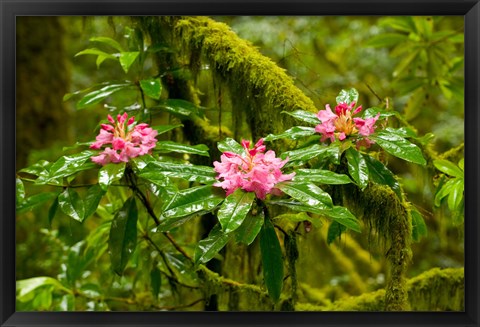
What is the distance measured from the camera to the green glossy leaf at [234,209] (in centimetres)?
94

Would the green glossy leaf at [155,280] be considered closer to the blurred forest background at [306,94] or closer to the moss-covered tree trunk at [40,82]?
the blurred forest background at [306,94]

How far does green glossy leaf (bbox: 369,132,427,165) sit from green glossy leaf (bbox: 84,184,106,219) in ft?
1.94

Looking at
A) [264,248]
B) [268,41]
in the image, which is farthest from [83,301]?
[268,41]

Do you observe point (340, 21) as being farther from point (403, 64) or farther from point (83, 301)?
point (83, 301)

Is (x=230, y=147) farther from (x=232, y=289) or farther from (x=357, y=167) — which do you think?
(x=232, y=289)

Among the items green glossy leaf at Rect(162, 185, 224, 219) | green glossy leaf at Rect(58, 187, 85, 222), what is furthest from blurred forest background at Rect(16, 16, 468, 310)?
green glossy leaf at Rect(162, 185, 224, 219)

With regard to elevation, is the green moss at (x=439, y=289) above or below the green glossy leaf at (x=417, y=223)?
below

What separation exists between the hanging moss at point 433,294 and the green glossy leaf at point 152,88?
0.76 metres

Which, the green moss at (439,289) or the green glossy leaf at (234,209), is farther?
the green moss at (439,289)

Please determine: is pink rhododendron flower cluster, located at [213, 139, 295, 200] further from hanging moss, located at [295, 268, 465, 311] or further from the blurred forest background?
hanging moss, located at [295, 268, 465, 311]

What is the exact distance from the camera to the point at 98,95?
144 cm

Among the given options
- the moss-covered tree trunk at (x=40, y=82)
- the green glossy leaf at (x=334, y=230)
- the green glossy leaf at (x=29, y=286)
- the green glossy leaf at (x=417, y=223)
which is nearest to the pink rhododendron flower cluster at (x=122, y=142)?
→ the green glossy leaf at (x=334, y=230)

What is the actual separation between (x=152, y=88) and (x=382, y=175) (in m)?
0.59

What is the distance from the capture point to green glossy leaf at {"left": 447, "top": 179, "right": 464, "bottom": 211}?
4.44 feet
